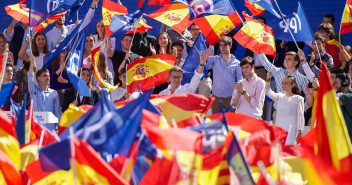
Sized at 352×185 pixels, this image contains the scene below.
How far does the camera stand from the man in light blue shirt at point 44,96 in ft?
30.9

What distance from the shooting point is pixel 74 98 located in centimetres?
955

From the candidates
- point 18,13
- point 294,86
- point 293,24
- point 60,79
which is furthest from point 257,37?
point 18,13

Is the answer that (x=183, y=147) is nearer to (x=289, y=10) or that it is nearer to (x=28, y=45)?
(x=28, y=45)

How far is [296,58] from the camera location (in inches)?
366

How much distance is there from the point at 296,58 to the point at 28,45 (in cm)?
386

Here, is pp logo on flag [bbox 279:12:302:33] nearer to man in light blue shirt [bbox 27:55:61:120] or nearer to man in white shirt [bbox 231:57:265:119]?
man in white shirt [bbox 231:57:265:119]

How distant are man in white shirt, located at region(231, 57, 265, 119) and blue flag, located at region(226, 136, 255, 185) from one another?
416 centimetres

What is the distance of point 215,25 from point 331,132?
17.3 feet

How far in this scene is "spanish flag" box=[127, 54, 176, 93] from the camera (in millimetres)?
9773

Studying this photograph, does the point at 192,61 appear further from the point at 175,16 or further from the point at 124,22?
the point at 124,22

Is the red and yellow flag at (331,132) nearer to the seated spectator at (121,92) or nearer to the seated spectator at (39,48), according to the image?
the seated spectator at (121,92)

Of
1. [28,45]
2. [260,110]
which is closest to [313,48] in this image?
[260,110]

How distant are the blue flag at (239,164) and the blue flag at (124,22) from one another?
5.21 m

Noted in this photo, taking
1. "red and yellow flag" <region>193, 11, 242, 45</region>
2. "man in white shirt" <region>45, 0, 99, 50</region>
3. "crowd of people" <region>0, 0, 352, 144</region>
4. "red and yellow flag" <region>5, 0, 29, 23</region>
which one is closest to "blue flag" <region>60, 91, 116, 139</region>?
"crowd of people" <region>0, 0, 352, 144</region>
